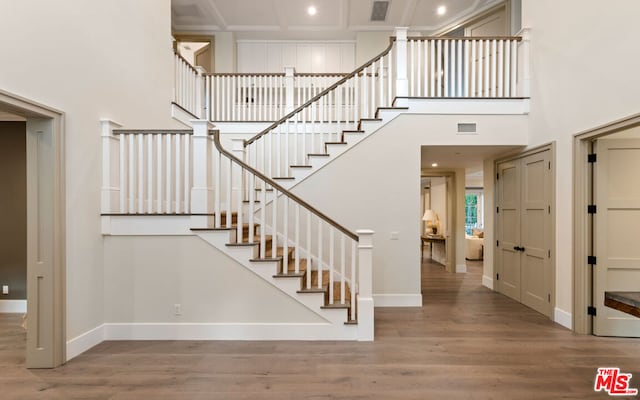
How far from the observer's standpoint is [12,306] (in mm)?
4414

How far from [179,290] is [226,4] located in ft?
20.1

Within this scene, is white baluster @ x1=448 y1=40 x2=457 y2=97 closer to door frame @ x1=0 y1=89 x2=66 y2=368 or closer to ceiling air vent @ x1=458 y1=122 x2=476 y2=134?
ceiling air vent @ x1=458 y1=122 x2=476 y2=134

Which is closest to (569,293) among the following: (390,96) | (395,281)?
(395,281)

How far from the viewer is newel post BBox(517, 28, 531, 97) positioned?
183 inches

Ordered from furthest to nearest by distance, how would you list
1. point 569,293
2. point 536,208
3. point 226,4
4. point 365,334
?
1. point 226,4
2. point 536,208
3. point 569,293
4. point 365,334

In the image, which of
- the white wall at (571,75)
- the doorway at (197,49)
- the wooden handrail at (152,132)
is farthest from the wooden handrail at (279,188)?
the doorway at (197,49)

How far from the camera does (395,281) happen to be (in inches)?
189

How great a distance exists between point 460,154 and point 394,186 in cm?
167

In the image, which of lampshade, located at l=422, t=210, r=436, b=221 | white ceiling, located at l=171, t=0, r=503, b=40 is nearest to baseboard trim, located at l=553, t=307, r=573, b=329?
lampshade, located at l=422, t=210, r=436, b=221

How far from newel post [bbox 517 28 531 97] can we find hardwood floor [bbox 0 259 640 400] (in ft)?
11.0

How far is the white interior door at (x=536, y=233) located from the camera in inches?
168

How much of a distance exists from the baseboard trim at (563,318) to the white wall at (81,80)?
545 centimetres

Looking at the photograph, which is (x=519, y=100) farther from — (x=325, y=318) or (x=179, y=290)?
(x=179, y=290)

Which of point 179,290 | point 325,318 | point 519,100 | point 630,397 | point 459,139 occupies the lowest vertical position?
point 630,397
